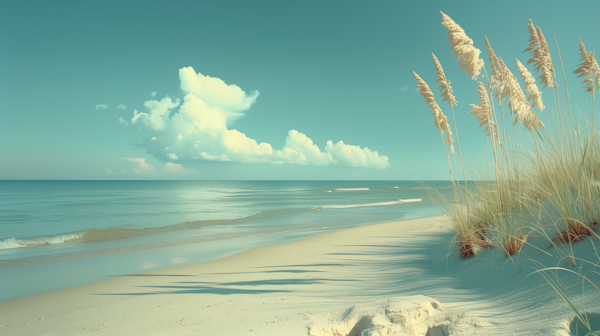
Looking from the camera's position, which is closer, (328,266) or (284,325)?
(284,325)

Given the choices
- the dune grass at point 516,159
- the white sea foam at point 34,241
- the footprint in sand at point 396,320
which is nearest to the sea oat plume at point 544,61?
the dune grass at point 516,159

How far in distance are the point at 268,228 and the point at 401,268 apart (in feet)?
32.1

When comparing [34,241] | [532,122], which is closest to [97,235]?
[34,241]

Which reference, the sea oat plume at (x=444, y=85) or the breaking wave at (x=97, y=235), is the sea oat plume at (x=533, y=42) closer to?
the sea oat plume at (x=444, y=85)

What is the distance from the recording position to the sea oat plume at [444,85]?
4.85m

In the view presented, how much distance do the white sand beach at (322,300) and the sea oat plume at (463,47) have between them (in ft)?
9.11

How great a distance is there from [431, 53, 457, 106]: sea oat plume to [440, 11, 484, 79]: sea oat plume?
355mm

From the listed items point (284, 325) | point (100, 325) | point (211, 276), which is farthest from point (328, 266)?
point (100, 325)

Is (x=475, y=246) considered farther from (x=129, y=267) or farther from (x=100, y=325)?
(x=129, y=267)

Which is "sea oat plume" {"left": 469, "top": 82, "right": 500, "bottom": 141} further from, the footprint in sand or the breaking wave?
the breaking wave

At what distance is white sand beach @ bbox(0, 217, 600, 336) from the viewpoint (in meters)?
2.33

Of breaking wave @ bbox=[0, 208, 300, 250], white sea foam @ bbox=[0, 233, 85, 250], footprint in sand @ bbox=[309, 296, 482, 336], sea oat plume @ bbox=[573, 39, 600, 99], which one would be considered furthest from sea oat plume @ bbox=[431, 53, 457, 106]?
white sea foam @ bbox=[0, 233, 85, 250]

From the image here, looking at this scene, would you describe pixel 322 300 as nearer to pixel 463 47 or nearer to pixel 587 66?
pixel 463 47

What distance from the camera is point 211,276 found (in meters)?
6.07
